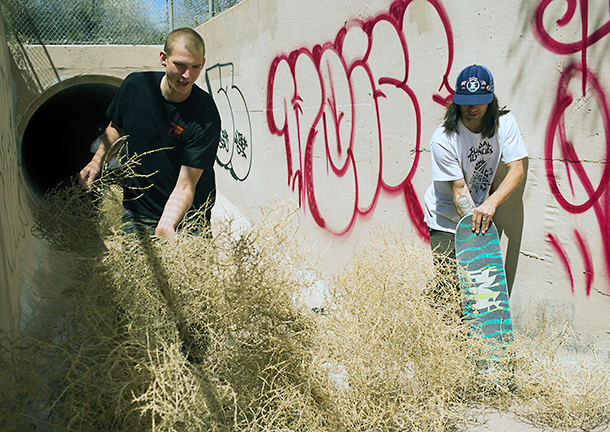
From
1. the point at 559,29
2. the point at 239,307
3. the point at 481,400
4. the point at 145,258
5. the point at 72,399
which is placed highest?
the point at 559,29

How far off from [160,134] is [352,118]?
7.26 ft

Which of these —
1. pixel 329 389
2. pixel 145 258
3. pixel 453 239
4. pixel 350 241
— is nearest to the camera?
pixel 145 258

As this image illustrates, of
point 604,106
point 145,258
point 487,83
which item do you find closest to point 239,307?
point 145,258

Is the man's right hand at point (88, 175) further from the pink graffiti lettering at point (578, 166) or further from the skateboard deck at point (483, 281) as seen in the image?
the pink graffiti lettering at point (578, 166)

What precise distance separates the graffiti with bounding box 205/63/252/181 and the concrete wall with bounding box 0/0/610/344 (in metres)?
0.27

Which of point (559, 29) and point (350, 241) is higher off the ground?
point (559, 29)

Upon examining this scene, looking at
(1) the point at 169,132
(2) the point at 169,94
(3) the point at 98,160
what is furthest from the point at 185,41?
(3) the point at 98,160

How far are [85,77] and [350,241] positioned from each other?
633 centimetres

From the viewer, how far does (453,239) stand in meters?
3.25

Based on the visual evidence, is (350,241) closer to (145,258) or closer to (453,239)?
(453,239)

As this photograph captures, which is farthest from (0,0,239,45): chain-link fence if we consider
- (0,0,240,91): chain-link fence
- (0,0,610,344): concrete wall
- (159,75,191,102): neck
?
(159,75,191,102): neck

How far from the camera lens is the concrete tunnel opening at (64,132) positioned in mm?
10344

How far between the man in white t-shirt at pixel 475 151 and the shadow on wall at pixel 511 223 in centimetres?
18

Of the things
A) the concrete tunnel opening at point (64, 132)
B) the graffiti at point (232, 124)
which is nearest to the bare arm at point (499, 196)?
the graffiti at point (232, 124)
